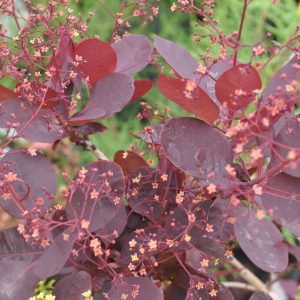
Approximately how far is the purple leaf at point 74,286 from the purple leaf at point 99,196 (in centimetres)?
7

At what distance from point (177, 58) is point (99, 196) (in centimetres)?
22

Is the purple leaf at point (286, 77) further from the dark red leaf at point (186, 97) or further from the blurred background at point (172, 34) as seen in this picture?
the blurred background at point (172, 34)

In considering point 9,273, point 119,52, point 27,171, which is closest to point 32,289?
point 9,273

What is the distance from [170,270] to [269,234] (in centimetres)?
19

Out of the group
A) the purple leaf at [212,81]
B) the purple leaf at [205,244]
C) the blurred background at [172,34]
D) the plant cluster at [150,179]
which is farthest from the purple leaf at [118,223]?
the blurred background at [172,34]

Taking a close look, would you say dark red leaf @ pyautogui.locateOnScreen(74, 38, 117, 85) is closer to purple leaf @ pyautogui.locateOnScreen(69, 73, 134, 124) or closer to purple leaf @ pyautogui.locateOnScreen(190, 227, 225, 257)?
purple leaf @ pyautogui.locateOnScreen(69, 73, 134, 124)

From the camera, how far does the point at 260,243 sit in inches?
23.6

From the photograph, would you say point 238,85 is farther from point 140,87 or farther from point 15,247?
point 15,247

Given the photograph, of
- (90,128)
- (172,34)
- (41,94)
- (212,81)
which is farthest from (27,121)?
(172,34)

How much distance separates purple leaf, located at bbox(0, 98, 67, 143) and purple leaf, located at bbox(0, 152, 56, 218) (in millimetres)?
29

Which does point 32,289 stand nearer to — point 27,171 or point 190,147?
point 27,171

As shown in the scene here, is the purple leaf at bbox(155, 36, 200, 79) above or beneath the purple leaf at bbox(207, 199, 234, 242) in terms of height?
above

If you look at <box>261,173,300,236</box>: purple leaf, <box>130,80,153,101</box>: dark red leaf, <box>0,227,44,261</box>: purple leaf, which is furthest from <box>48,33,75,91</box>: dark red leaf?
<box>261,173,300,236</box>: purple leaf

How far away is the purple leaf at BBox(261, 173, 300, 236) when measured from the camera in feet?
1.96
